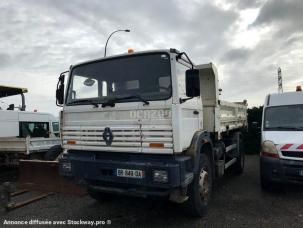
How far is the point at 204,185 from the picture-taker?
204 inches

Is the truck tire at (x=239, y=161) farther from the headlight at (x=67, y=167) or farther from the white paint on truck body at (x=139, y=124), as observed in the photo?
the headlight at (x=67, y=167)

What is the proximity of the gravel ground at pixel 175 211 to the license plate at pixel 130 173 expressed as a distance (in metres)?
1.02

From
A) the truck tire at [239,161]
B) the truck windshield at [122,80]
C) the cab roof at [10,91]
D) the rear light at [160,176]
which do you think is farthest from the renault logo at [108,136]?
the cab roof at [10,91]

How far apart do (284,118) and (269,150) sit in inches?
43.7

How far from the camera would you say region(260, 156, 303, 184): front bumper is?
19.2ft

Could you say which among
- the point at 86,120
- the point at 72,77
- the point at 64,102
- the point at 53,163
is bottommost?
the point at 53,163

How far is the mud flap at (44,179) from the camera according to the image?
586 cm

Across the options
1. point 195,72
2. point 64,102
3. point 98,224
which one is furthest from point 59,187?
point 195,72

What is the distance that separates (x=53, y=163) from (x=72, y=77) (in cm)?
188

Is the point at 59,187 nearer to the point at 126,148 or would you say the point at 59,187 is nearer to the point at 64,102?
the point at 64,102

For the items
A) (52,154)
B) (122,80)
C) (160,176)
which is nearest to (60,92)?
(122,80)

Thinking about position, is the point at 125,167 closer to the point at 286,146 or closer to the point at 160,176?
the point at 160,176

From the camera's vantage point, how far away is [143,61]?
15.4ft

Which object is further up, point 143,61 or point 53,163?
point 143,61
